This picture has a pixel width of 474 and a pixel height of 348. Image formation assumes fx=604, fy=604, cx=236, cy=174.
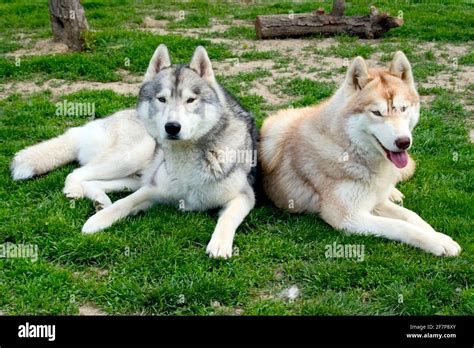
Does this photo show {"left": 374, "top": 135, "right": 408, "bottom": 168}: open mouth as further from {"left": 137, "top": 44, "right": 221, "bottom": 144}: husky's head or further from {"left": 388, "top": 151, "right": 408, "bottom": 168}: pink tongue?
{"left": 137, "top": 44, "right": 221, "bottom": 144}: husky's head

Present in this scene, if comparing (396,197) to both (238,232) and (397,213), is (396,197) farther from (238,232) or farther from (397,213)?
(238,232)

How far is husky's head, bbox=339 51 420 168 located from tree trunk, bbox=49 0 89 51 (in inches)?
284

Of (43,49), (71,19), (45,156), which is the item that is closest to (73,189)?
(45,156)

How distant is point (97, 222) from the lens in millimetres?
5492

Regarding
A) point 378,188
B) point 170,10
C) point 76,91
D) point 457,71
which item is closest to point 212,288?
point 378,188

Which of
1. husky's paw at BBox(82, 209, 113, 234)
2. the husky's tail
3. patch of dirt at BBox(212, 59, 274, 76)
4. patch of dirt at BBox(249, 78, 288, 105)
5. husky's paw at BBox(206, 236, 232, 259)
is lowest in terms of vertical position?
husky's paw at BBox(206, 236, 232, 259)

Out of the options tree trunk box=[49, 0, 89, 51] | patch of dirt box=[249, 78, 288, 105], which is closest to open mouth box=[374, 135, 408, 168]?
patch of dirt box=[249, 78, 288, 105]

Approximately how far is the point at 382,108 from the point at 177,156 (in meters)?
1.94

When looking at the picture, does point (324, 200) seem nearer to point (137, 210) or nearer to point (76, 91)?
point (137, 210)

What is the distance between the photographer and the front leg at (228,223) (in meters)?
5.09

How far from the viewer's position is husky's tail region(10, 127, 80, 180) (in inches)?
257

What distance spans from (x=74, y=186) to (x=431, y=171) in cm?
394

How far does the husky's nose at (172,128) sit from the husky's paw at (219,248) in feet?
3.28

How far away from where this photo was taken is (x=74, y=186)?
20.5 feet
